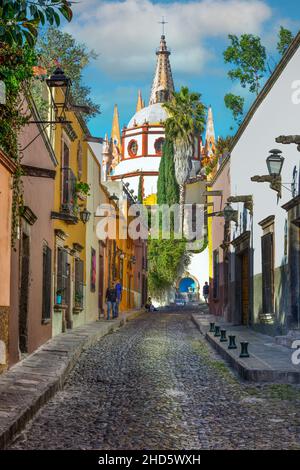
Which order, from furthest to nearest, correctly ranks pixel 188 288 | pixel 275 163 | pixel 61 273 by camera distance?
1. pixel 188 288
2. pixel 61 273
3. pixel 275 163

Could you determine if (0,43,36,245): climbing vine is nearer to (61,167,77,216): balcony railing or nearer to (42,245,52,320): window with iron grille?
(42,245,52,320): window with iron grille

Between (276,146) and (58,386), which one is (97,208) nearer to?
(276,146)

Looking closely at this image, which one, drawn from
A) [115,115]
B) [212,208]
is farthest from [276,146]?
[115,115]

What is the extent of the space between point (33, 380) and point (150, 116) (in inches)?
3056

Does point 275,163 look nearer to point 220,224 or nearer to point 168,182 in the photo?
point 220,224

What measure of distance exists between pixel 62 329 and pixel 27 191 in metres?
6.63

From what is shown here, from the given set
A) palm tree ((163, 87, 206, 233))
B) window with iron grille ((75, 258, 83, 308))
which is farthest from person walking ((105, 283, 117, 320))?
palm tree ((163, 87, 206, 233))

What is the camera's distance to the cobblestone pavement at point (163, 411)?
6027 mm

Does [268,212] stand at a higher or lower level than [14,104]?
lower

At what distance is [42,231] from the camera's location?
14594 millimetres

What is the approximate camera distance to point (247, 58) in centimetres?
2919

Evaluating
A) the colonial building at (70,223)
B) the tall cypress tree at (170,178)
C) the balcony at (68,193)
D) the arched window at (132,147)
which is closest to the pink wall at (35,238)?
the colonial building at (70,223)

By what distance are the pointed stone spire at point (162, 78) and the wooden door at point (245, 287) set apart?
7556cm

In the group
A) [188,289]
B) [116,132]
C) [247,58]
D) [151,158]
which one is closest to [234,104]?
[247,58]
